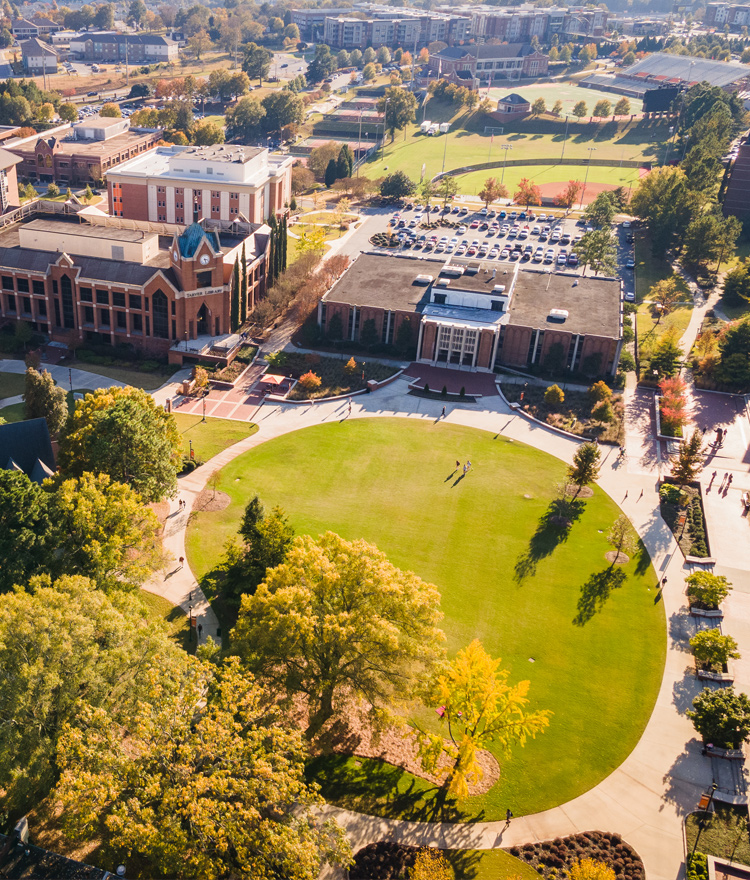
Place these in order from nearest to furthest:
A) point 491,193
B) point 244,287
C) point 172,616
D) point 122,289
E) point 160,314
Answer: point 172,616, point 122,289, point 160,314, point 244,287, point 491,193

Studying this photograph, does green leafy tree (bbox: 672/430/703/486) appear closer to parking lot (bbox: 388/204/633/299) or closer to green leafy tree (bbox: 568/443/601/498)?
green leafy tree (bbox: 568/443/601/498)

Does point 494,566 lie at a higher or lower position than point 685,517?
lower

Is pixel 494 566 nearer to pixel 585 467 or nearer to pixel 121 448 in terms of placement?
pixel 585 467

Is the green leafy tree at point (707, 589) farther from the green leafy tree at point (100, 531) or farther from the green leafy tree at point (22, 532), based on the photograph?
the green leafy tree at point (22, 532)

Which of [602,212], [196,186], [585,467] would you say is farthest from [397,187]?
[585,467]

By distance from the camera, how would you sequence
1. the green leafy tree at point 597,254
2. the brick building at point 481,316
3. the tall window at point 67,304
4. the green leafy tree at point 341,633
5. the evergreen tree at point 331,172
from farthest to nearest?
1. the evergreen tree at point 331,172
2. the green leafy tree at point 597,254
3. the brick building at point 481,316
4. the tall window at point 67,304
5. the green leafy tree at point 341,633

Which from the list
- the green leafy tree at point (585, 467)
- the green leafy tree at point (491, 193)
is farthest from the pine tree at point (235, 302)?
the green leafy tree at point (491, 193)
